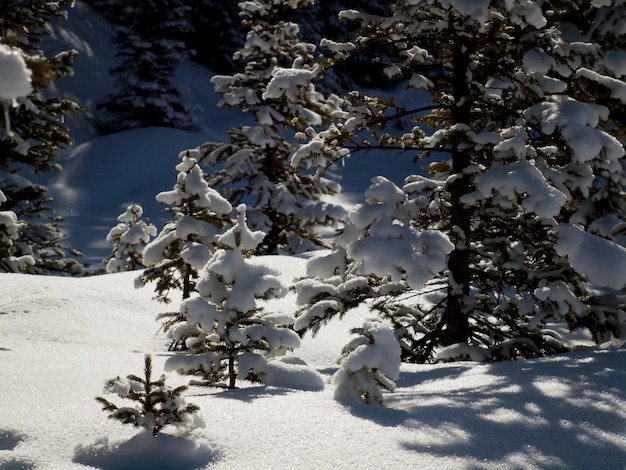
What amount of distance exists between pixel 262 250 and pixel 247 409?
13652 mm

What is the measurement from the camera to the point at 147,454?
3471 mm

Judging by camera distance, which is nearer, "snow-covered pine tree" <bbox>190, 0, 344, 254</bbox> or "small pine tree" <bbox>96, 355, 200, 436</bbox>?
"small pine tree" <bbox>96, 355, 200, 436</bbox>

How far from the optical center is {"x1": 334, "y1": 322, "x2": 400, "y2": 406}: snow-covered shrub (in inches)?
182

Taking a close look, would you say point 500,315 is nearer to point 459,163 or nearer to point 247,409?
point 459,163

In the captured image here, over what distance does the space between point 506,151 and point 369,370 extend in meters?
2.93

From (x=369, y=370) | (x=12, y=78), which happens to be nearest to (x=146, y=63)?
(x=369, y=370)

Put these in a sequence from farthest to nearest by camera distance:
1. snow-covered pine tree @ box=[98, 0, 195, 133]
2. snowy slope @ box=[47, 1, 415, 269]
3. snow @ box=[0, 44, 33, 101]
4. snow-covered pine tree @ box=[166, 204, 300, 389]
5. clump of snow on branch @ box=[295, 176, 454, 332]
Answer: snow-covered pine tree @ box=[98, 0, 195, 133] → snowy slope @ box=[47, 1, 415, 269] → clump of snow on branch @ box=[295, 176, 454, 332] → snow-covered pine tree @ box=[166, 204, 300, 389] → snow @ box=[0, 44, 33, 101]

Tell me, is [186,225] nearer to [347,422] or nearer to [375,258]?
[375,258]

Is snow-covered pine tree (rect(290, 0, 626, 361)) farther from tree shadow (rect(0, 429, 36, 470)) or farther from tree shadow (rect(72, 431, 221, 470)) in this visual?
tree shadow (rect(0, 429, 36, 470))

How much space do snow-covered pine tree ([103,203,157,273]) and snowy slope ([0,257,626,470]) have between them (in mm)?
9909

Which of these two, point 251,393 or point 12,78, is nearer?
point 12,78

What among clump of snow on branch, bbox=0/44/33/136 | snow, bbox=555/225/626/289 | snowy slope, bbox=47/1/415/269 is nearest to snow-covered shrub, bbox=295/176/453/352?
snow, bbox=555/225/626/289

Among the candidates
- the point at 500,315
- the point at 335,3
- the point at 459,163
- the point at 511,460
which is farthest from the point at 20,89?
the point at 335,3

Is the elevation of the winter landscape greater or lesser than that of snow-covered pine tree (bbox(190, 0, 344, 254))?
lesser
